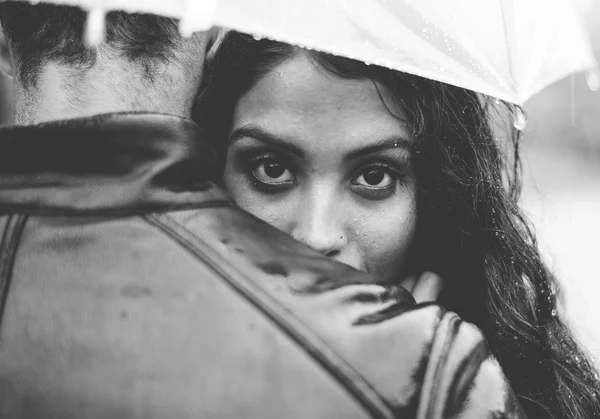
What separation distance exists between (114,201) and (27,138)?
0.20 metres

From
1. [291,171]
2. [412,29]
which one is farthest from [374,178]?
[412,29]

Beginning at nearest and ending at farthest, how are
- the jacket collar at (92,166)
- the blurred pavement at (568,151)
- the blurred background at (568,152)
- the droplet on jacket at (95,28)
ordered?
the jacket collar at (92,166) → the droplet on jacket at (95,28) → the blurred background at (568,152) → the blurred pavement at (568,151)

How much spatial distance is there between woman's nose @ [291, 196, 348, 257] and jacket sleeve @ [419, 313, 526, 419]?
18.5 inches

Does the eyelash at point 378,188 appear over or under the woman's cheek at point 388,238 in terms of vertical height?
over

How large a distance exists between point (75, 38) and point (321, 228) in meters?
0.73

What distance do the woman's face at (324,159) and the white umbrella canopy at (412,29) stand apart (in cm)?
40

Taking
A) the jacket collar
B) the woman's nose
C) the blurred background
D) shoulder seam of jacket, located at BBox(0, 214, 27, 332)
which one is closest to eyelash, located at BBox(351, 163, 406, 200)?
the woman's nose

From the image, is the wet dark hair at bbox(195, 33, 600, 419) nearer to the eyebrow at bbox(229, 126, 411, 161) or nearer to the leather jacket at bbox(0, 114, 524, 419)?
the eyebrow at bbox(229, 126, 411, 161)

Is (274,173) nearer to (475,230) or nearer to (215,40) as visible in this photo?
(215,40)

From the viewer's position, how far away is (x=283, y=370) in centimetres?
124

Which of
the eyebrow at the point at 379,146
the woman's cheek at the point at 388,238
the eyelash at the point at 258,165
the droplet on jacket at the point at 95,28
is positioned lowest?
the woman's cheek at the point at 388,238

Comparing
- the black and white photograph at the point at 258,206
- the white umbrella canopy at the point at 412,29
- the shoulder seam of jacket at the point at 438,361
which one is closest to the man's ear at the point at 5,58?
the black and white photograph at the point at 258,206

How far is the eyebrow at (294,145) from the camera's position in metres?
1.90

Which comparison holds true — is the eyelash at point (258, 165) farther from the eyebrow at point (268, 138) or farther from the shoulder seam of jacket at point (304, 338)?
the shoulder seam of jacket at point (304, 338)
